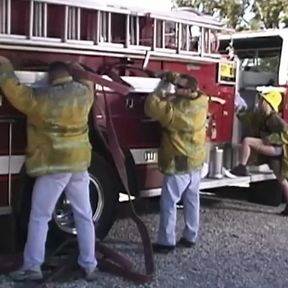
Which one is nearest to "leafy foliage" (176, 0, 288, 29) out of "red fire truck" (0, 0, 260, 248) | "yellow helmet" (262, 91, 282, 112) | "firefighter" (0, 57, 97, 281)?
"yellow helmet" (262, 91, 282, 112)

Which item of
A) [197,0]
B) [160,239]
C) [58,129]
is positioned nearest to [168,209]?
[160,239]

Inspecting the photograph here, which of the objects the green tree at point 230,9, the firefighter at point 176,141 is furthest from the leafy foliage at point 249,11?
the firefighter at point 176,141

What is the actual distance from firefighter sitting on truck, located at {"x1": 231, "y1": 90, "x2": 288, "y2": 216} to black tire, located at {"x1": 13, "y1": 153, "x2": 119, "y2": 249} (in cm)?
236

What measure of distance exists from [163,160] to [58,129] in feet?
4.78

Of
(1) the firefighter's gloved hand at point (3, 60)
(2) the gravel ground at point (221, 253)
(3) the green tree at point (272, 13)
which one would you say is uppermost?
(3) the green tree at point (272, 13)

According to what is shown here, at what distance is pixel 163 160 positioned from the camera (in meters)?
7.06

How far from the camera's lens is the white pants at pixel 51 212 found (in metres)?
5.94

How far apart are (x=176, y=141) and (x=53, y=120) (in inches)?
59.6

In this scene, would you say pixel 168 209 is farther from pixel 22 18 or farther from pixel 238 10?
pixel 238 10

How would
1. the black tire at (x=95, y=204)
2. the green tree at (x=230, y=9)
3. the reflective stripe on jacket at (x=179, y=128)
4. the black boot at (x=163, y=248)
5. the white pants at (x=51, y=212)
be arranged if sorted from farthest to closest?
the green tree at (x=230, y=9), the black boot at (x=163, y=248), the reflective stripe on jacket at (x=179, y=128), the black tire at (x=95, y=204), the white pants at (x=51, y=212)

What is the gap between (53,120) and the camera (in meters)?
5.85

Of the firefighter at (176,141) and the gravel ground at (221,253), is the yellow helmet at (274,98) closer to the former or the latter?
the gravel ground at (221,253)

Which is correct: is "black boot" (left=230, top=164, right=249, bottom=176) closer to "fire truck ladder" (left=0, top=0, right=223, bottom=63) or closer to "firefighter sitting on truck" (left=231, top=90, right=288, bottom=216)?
"firefighter sitting on truck" (left=231, top=90, right=288, bottom=216)

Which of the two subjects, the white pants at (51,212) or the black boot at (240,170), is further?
the black boot at (240,170)
